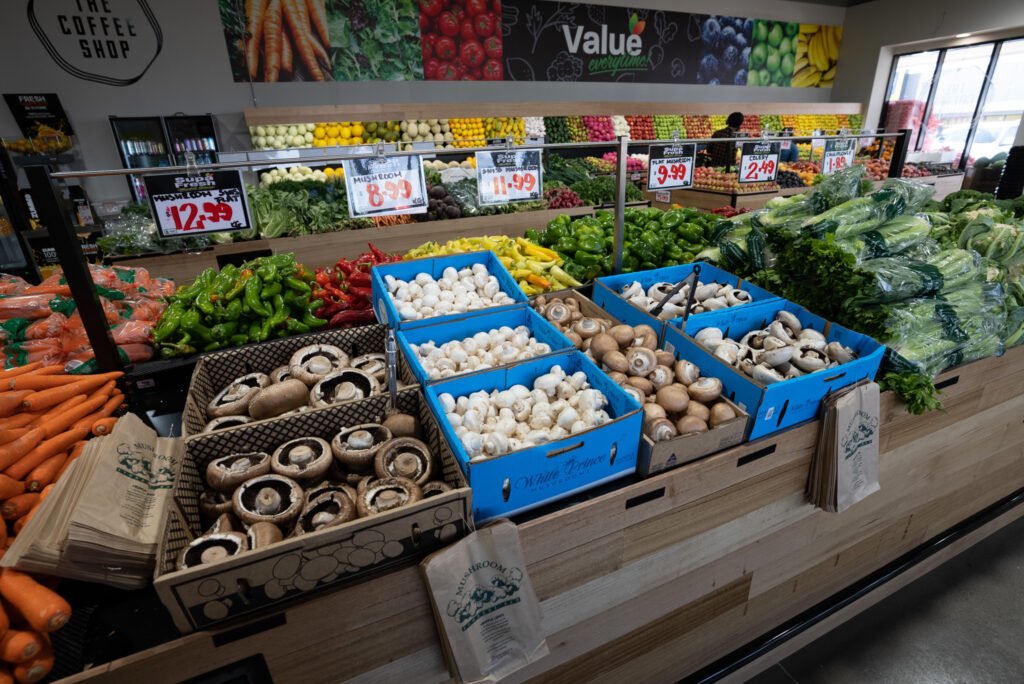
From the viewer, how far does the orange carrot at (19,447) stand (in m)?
1.32

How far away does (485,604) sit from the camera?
4.05 ft

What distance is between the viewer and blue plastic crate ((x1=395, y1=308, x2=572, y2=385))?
175 cm

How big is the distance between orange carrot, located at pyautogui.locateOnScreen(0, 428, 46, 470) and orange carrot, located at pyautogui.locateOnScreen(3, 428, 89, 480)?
0.01 meters

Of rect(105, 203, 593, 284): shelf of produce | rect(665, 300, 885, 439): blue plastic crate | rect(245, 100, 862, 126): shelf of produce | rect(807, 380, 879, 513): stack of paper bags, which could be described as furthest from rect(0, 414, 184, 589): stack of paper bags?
rect(245, 100, 862, 126): shelf of produce

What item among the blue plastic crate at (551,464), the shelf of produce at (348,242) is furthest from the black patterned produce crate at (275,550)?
the shelf of produce at (348,242)

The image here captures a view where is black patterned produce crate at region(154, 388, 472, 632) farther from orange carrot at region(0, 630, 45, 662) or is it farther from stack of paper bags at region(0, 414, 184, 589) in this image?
orange carrot at region(0, 630, 45, 662)

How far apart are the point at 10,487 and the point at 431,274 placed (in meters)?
1.56

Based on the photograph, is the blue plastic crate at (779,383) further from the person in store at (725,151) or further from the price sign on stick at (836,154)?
the person in store at (725,151)

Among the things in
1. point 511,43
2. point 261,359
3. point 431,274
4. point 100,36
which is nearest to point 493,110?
point 511,43

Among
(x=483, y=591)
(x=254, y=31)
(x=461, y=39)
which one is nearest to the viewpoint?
(x=483, y=591)

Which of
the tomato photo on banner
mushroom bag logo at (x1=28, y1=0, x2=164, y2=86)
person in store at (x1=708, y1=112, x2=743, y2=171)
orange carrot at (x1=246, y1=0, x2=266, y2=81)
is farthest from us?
the tomato photo on banner

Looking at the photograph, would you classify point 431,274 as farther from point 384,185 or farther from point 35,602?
point 35,602

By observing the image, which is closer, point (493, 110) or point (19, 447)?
point (19, 447)

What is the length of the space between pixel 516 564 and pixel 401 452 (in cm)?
42
